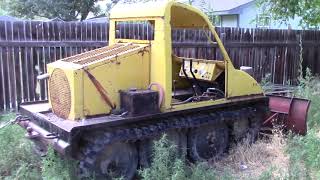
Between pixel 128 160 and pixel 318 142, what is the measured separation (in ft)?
8.48

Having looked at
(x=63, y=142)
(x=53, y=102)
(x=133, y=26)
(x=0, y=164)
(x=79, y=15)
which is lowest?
(x=0, y=164)

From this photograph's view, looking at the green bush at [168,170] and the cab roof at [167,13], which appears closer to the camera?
the green bush at [168,170]

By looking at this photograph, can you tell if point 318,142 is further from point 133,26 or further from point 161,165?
point 133,26

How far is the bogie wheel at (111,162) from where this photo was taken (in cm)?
480

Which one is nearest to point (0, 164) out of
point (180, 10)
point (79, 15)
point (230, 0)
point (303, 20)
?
point (180, 10)

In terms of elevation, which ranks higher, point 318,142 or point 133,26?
point 133,26

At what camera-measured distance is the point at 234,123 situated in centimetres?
645

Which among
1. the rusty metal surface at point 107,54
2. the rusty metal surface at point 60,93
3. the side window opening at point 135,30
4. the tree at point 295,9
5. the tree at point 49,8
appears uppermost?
the tree at point 49,8

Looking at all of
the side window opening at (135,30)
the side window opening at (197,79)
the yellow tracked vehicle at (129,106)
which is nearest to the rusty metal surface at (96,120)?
the yellow tracked vehicle at (129,106)

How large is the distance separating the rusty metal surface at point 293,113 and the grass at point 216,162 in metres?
0.33

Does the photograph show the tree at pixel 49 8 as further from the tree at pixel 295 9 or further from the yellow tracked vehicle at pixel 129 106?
the yellow tracked vehicle at pixel 129 106

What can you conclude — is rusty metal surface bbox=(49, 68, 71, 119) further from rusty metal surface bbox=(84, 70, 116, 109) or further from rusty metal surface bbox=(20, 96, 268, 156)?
rusty metal surface bbox=(84, 70, 116, 109)

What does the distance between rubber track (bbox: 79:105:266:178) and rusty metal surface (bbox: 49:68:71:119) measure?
0.57 metres

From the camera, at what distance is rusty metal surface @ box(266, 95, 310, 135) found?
22.5 feet
